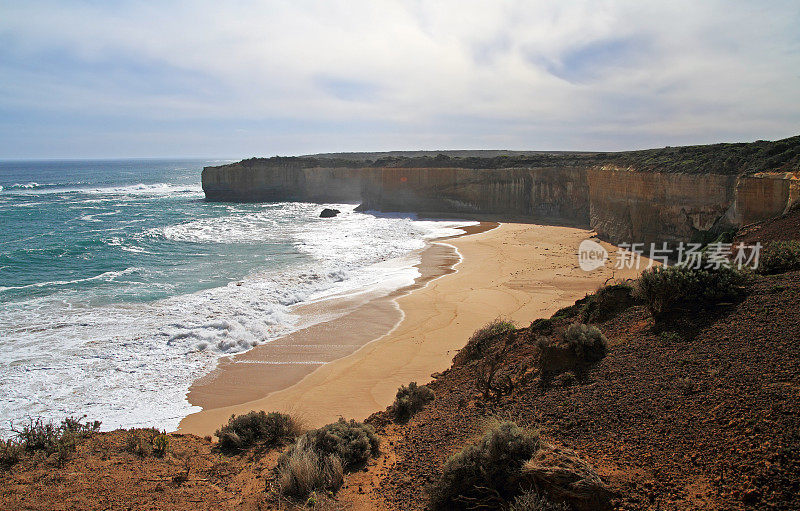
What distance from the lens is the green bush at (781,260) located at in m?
8.14

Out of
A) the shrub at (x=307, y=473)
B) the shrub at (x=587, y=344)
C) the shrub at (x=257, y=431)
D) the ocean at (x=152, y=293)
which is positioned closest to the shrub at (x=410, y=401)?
the shrub at (x=257, y=431)

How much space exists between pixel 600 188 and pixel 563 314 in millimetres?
18000

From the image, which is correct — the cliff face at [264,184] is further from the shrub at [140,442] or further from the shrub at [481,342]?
the shrub at [140,442]

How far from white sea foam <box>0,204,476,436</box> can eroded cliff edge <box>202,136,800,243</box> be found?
1042 cm

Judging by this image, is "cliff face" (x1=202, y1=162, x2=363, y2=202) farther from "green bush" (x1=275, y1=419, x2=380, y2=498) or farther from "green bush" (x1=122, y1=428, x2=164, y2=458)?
"green bush" (x1=275, y1=419, x2=380, y2=498)

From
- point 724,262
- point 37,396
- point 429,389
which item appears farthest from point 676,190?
point 37,396

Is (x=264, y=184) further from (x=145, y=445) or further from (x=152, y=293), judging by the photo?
(x=145, y=445)

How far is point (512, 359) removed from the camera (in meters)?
8.12

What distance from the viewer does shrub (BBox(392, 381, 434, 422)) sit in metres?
7.26

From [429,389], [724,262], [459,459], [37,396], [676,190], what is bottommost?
[37,396]

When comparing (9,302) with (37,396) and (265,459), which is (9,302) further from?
(265,459)

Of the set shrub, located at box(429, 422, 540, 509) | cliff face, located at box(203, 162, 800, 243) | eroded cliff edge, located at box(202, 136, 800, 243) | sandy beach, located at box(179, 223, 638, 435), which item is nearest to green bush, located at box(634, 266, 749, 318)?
shrub, located at box(429, 422, 540, 509)

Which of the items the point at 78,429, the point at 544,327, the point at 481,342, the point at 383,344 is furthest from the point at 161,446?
the point at 544,327

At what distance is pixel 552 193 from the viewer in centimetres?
3447
